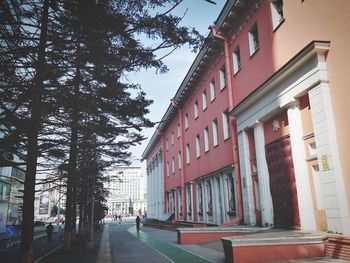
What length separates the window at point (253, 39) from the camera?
14.9 m

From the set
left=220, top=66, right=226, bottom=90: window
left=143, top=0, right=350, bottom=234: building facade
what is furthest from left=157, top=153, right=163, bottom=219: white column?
left=220, top=66, right=226, bottom=90: window

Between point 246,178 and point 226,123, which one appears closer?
point 246,178

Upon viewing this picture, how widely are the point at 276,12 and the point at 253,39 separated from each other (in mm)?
2275

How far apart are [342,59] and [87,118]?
24.6 feet

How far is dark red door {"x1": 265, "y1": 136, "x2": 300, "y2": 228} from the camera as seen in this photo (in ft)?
38.4

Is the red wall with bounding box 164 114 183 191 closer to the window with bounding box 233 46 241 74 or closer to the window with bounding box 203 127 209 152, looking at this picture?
the window with bounding box 203 127 209 152

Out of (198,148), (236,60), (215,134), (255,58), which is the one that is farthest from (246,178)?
(198,148)

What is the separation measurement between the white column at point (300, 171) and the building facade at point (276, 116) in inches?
1.2

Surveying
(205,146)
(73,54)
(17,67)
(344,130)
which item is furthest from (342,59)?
(205,146)

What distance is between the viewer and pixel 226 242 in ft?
30.5

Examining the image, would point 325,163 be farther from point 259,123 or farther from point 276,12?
point 276,12

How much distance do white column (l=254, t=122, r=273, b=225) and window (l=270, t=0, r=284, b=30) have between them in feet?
13.2

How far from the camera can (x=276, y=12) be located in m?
13.1

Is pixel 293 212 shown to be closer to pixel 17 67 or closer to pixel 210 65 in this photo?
pixel 17 67
